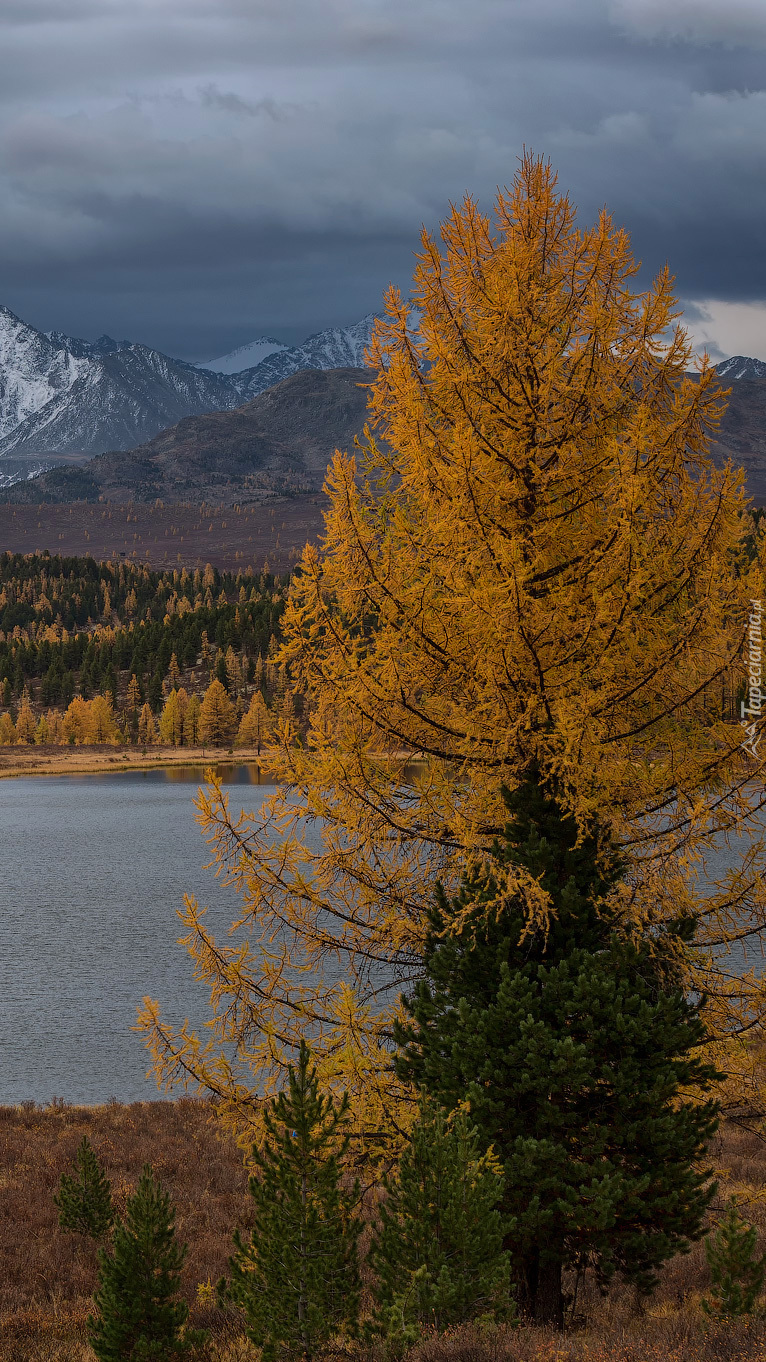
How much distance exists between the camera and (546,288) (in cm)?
1028

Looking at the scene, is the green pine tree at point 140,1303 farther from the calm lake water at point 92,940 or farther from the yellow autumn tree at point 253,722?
the yellow autumn tree at point 253,722

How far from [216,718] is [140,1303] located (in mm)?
147110

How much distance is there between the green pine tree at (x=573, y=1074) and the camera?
809 centimetres

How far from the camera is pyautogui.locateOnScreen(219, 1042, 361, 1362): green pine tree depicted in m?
6.87

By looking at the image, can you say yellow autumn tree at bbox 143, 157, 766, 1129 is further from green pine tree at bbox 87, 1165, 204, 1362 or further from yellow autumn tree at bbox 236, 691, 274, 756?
yellow autumn tree at bbox 236, 691, 274, 756

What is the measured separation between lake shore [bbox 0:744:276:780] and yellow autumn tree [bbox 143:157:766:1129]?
113 metres

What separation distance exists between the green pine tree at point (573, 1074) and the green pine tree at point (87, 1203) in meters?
7.88

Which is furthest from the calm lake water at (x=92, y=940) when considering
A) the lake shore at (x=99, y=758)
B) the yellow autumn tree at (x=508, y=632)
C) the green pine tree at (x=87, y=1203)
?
the lake shore at (x=99, y=758)

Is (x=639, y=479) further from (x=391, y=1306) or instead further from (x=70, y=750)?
(x=70, y=750)

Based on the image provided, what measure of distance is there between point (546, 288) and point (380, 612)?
377 centimetres

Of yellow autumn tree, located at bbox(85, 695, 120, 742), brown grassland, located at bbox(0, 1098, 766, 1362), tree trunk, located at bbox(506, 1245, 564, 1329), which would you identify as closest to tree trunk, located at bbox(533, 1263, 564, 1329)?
tree trunk, located at bbox(506, 1245, 564, 1329)

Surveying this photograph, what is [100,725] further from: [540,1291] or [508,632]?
[508,632]

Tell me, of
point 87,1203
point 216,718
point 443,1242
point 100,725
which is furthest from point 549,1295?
point 100,725

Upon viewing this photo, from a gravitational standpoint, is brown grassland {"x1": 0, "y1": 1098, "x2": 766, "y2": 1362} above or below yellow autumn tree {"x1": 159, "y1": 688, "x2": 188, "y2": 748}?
below
